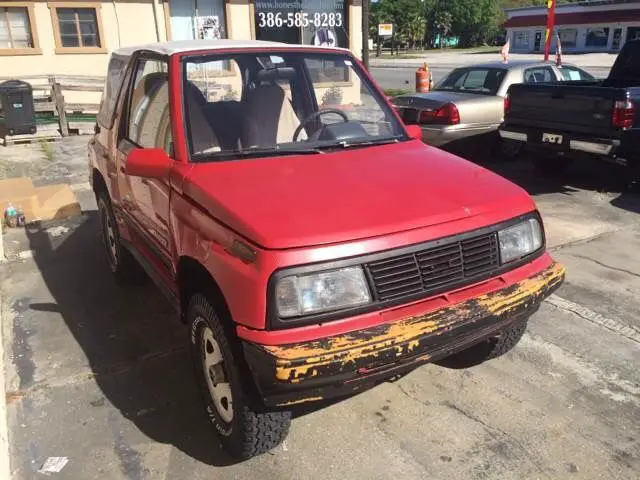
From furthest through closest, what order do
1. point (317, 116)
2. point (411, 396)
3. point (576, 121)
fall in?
point (576, 121) → point (317, 116) → point (411, 396)

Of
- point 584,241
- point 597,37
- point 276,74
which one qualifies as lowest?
point 584,241

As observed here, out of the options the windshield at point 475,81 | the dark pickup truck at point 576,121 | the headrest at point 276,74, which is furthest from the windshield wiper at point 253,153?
the windshield at point 475,81

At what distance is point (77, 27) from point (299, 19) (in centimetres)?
537

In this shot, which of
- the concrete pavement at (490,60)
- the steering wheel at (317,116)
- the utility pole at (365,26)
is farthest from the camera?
the concrete pavement at (490,60)

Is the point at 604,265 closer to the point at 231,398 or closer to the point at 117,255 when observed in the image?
the point at 231,398

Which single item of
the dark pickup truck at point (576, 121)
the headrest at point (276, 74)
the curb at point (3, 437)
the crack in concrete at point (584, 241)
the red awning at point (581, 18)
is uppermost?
the red awning at point (581, 18)

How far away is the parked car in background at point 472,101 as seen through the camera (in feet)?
28.5

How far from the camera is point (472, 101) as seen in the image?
8.87 metres

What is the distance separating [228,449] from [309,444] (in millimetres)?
421

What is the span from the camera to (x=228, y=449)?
281 cm

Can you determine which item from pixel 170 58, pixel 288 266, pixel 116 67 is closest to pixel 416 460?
pixel 288 266

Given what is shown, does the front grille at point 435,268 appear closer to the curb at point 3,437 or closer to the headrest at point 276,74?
the headrest at point 276,74

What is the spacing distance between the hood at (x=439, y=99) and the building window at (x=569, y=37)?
5268 cm

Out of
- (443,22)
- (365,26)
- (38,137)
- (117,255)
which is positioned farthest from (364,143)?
(443,22)
